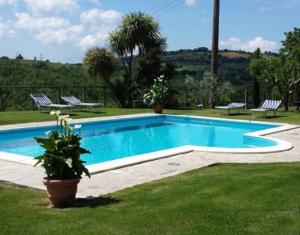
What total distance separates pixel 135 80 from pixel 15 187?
52.0 ft

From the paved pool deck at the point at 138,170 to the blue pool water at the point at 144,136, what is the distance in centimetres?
220

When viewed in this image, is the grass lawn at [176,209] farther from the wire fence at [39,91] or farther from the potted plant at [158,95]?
the wire fence at [39,91]

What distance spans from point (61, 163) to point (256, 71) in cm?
1556

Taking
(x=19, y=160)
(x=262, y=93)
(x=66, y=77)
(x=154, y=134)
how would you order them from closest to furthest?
(x=19, y=160)
(x=154, y=134)
(x=262, y=93)
(x=66, y=77)

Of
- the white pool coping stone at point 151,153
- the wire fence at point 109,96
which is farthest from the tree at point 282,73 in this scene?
the white pool coping stone at point 151,153

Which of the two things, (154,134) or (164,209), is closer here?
(164,209)

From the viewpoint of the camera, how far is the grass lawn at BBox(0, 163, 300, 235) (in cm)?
439

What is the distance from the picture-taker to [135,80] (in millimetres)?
22047

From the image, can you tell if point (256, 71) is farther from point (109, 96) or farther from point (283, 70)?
point (109, 96)

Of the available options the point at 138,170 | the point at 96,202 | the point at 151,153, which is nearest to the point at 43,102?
the point at 151,153

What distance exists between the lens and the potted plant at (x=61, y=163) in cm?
534

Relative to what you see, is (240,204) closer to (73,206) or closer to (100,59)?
(73,206)

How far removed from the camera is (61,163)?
5363mm

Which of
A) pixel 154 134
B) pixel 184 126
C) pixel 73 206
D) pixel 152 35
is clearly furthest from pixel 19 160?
pixel 152 35
